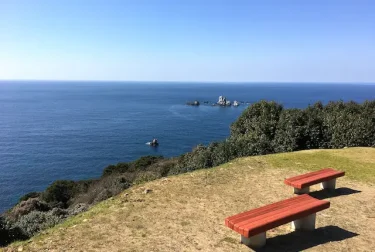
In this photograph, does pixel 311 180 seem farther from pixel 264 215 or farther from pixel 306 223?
pixel 264 215

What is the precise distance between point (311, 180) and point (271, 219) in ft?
12.5

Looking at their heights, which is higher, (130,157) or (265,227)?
(265,227)

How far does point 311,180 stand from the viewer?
967 cm

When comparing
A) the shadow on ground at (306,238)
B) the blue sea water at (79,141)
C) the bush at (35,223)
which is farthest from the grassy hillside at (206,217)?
the blue sea water at (79,141)

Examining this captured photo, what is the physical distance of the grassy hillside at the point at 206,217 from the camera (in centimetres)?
684

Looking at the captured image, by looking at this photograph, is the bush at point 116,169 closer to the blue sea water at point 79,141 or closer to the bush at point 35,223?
the blue sea water at point 79,141

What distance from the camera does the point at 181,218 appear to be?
8.20 meters

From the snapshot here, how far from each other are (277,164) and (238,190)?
4162mm

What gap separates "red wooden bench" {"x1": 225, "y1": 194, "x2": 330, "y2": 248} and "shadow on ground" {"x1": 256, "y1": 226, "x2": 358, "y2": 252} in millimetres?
200

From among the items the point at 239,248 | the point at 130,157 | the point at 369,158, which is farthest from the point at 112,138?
the point at 239,248

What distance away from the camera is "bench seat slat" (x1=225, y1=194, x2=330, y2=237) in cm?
639

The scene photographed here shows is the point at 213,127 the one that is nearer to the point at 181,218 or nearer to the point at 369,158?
the point at 369,158

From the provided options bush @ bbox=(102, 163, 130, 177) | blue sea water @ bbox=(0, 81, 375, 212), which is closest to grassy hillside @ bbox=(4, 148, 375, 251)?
bush @ bbox=(102, 163, 130, 177)

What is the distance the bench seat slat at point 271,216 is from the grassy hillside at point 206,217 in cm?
64
